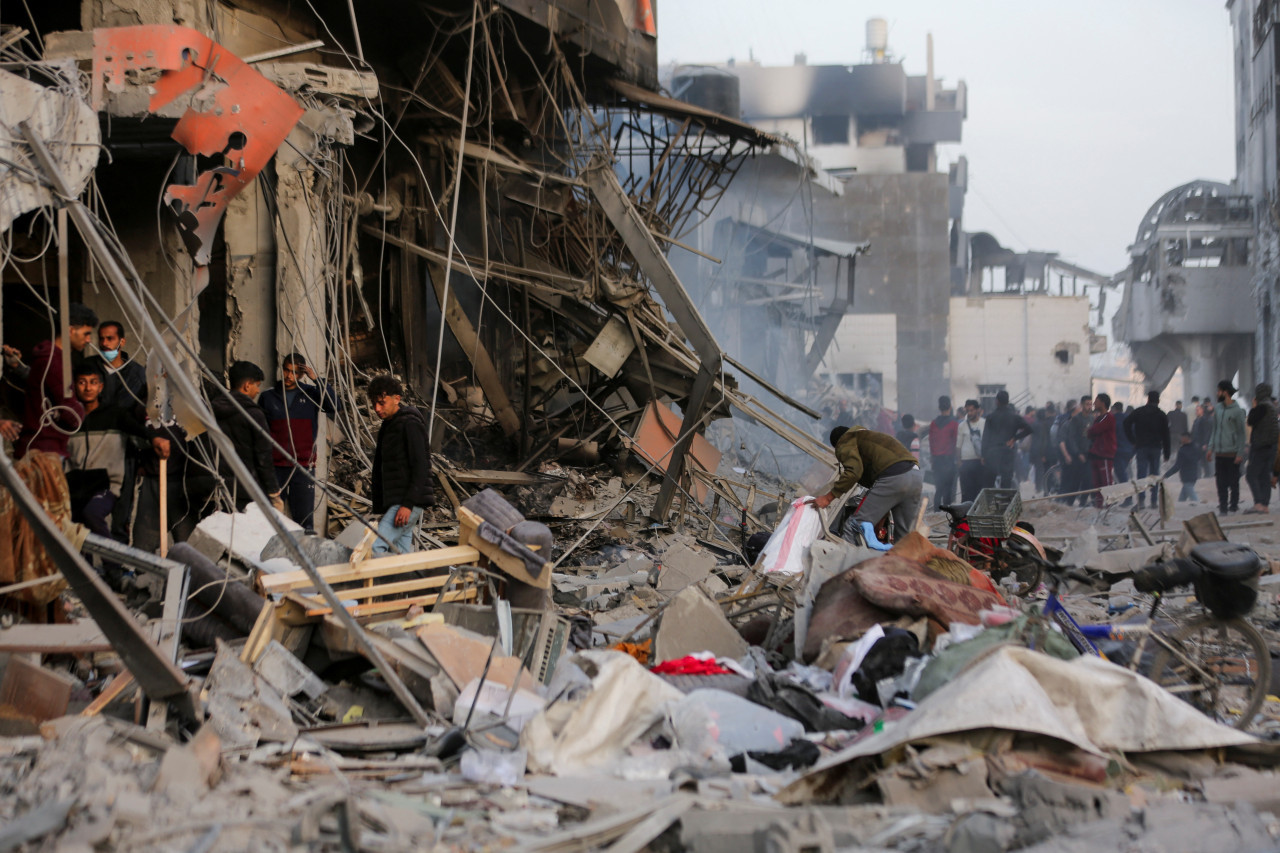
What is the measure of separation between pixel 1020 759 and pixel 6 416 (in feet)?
20.1

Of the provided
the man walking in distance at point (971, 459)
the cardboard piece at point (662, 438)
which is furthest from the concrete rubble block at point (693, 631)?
the man walking in distance at point (971, 459)

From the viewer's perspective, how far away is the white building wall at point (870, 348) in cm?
3944

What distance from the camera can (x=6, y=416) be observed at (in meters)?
6.34

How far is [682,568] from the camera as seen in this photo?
8.20 m

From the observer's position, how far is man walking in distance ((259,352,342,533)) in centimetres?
768

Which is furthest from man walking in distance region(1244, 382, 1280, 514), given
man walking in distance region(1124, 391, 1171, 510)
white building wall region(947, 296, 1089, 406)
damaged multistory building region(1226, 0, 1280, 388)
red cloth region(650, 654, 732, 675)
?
white building wall region(947, 296, 1089, 406)

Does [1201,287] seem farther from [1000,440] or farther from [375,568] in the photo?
[375,568]

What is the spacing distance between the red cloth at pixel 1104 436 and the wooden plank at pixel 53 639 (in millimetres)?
13386

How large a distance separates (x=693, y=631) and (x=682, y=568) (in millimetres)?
2602

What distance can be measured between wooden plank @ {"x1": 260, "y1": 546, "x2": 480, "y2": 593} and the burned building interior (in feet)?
0.07

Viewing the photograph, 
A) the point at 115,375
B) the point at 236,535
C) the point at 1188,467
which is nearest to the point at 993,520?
the point at 236,535

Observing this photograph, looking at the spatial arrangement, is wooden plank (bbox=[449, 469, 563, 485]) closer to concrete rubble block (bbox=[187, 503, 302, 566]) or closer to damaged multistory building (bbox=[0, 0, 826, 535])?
damaged multistory building (bbox=[0, 0, 826, 535])

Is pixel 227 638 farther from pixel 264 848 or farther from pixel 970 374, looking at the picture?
pixel 970 374

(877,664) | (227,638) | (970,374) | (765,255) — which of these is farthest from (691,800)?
(970,374)
